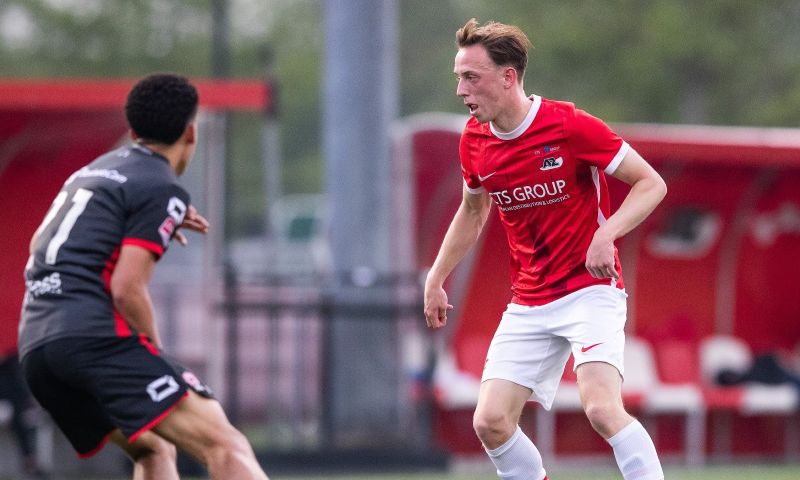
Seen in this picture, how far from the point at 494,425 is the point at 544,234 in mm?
822

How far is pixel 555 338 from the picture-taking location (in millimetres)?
6578

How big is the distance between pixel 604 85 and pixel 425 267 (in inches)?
753

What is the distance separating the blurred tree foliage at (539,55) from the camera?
1219 inches

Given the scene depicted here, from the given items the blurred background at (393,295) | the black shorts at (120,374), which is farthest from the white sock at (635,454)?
the blurred background at (393,295)

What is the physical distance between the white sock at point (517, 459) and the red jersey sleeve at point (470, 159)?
1.06 m

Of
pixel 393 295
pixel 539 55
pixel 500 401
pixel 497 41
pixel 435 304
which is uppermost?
pixel 539 55

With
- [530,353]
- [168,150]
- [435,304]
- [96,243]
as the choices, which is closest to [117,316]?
[96,243]

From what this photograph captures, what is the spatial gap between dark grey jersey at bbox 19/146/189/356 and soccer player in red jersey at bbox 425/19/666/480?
1.35 m

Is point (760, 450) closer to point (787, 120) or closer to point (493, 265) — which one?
point (493, 265)

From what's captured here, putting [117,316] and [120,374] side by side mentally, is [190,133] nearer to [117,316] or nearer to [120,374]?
[117,316]

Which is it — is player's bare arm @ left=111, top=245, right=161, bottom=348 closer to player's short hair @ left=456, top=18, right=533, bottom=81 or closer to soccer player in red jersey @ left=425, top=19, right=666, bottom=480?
soccer player in red jersey @ left=425, top=19, right=666, bottom=480

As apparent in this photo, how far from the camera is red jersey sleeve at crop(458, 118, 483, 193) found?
21.6 ft

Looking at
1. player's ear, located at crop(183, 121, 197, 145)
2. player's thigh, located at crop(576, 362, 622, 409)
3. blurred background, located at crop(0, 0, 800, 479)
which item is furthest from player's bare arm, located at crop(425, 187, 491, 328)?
blurred background, located at crop(0, 0, 800, 479)

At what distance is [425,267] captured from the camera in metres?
14.4
